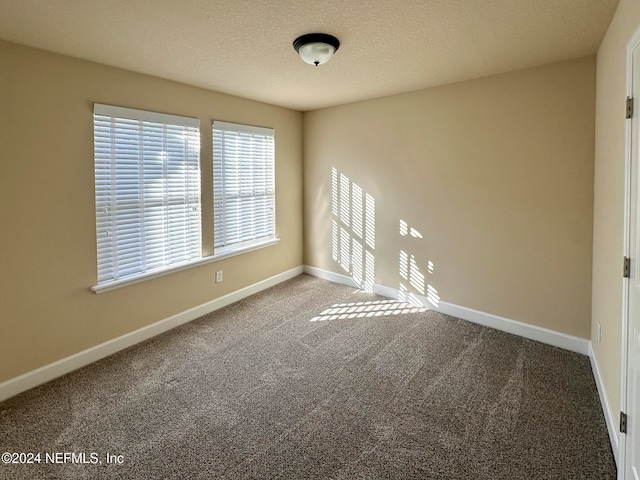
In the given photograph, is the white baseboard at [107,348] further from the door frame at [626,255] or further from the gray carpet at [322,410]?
the door frame at [626,255]

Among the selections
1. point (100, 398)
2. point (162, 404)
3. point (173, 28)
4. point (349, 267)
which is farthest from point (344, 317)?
point (173, 28)

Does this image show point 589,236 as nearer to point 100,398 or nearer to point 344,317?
point 344,317

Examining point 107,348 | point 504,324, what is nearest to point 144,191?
point 107,348

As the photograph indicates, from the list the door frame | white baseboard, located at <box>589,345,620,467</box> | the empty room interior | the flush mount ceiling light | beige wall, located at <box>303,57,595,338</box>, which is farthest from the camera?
beige wall, located at <box>303,57,595,338</box>

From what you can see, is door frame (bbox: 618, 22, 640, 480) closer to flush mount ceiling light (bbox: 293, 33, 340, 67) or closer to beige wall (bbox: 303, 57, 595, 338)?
beige wall (bbox: 303, 57, 595, 338)

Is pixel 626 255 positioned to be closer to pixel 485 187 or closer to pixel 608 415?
pixel 608 415

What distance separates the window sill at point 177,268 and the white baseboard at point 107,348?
1.54 feet

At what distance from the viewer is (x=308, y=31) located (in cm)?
227

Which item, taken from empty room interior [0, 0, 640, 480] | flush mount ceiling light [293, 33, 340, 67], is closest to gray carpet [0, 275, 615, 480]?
empty room interior [0, 0, 640, 480]

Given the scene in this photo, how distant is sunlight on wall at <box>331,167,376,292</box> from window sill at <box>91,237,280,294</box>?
878mm

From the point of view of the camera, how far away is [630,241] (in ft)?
5.57

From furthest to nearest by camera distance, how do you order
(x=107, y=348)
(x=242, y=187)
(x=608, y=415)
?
(x=242, y=187) → (x=107, y=348) → (x=608, y=415)

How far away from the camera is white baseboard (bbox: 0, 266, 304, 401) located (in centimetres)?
248

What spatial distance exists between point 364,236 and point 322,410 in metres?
2.60
